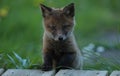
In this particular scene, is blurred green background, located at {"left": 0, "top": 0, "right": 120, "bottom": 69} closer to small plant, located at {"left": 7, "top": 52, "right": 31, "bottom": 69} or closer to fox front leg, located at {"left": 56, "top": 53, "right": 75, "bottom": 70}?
small plant, located at {"left": 7, "top": 52, "right": 31, "bottom": 69}

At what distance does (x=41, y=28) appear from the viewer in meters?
10.3

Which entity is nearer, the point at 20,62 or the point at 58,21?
the point at 58,21

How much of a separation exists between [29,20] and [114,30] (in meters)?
1.51

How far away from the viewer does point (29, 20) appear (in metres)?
11.6

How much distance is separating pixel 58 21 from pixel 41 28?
3.66 metres

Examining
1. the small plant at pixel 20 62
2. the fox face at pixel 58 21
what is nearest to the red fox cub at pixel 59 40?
the fox face at pixel 58 21

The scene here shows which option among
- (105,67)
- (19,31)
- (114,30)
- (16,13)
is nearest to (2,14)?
(19,31)

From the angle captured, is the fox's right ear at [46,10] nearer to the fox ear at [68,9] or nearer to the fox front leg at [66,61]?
the fox ear at [68,9]

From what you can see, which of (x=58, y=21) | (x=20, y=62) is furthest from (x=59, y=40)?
(x=20, y=62)

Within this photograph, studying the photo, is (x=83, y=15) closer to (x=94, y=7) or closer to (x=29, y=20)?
(x=94, y=7)

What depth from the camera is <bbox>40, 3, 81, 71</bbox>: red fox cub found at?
6617 millimetres

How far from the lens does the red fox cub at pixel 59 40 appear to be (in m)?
6.62

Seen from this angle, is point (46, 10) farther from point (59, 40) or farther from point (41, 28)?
point (41, 28)

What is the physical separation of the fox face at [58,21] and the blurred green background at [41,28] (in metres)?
1.70
